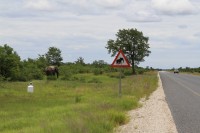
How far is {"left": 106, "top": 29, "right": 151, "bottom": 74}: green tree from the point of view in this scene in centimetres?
10575

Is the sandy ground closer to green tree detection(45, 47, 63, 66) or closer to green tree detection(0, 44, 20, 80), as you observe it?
green tree detection(0, 44, 20, 80)

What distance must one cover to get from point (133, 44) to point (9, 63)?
171ft

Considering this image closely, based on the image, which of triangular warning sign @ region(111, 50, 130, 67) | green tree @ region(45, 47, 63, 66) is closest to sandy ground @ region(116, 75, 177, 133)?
triangular warning sign @ region(111, 50, 130, 67)

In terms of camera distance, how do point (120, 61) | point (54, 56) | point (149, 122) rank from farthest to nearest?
point (54, 56) → point (120, 61) → point (149, 122)

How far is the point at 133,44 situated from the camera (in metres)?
107

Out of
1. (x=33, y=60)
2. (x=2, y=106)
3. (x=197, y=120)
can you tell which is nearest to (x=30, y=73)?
(x=33, y=60)

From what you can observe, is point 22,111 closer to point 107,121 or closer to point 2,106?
point 2,106

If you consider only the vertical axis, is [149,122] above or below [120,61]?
below

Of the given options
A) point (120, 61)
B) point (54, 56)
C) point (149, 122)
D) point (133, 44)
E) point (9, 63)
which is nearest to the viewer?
point (149, 122)

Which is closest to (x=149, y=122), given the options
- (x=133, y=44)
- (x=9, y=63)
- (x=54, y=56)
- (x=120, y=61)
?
(x=120, y=61)

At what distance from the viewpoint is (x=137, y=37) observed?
349ft

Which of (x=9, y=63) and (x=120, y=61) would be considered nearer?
(x=120, y=61)

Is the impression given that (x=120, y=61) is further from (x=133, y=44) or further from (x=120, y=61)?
(x=133, y=44)

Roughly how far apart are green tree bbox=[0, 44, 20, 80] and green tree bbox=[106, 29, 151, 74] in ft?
157
